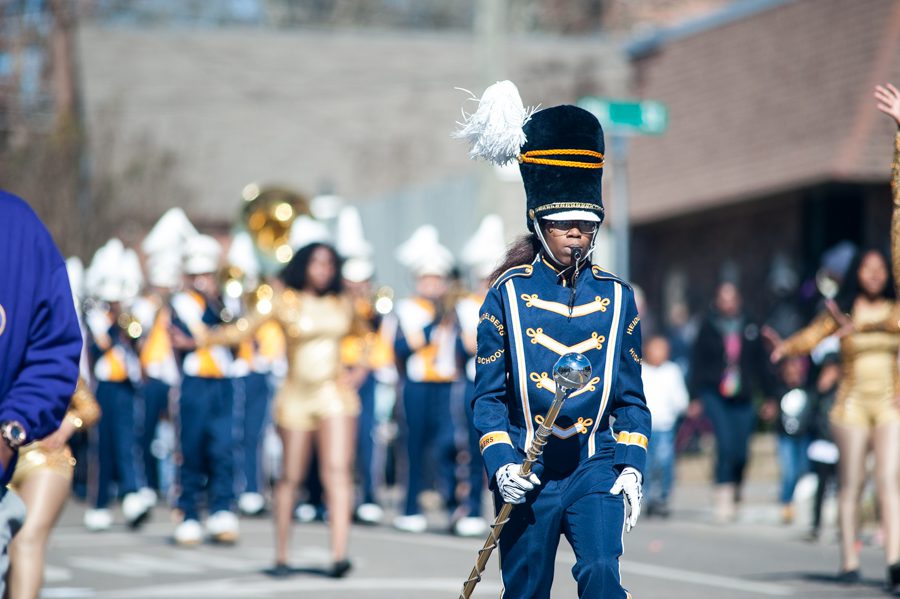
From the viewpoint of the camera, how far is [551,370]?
6227mm

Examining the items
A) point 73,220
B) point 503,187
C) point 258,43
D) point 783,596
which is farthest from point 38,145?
point 783,596

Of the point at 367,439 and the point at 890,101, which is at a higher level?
the point at 890,101

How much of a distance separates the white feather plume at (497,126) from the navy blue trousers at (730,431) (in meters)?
9.83

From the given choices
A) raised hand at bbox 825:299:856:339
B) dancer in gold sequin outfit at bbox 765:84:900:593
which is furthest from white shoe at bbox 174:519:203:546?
raised hand at bbox 825:299:856:339

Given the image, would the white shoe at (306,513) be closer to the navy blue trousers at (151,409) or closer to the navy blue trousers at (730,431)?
the navy blue trousers at (151,409)

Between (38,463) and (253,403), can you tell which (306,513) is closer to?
(253,403)

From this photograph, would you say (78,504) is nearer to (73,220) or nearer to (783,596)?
(783,596)

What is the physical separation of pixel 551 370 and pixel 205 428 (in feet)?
28.1

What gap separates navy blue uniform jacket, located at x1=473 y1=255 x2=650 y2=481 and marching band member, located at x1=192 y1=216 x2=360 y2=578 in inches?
205

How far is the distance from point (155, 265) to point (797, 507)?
20.7 ft

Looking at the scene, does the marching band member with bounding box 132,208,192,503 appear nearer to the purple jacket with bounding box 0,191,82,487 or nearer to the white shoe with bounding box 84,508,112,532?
the white shoe with bounding box 84,508,112,532

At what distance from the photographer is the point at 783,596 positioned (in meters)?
10.4

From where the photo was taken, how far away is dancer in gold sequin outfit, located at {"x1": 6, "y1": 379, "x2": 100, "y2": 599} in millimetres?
7254

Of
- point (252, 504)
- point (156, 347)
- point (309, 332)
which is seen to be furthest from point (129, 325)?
point (309, 332)
